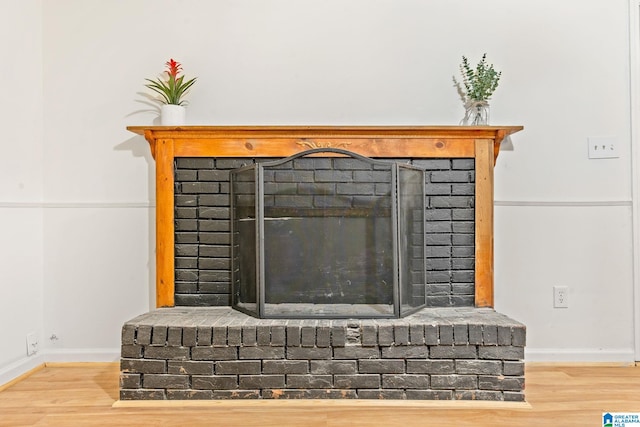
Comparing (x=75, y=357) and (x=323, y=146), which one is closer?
(x=323, y=146)

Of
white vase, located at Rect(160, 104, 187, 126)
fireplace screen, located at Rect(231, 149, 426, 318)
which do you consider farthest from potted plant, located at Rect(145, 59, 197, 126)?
fireplace screen, located at Rect(231, 149, 426, 318)

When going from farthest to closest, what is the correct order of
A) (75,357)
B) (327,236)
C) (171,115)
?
(75,357)
(171,115)
(327,236)

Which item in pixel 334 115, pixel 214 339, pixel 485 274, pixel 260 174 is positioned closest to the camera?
pixel 214 339

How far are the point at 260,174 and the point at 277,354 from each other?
750 millimetres

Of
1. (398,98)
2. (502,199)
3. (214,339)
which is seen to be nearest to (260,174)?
(214,339)

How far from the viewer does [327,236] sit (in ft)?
6.79

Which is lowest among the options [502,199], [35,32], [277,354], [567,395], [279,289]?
[567,395]

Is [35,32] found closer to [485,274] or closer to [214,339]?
[214,339]

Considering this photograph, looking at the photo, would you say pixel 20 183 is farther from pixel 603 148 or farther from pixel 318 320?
pixel 603 148

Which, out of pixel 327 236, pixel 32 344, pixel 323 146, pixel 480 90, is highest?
pixel 480 90

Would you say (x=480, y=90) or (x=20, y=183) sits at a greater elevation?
(x=480, y=90)

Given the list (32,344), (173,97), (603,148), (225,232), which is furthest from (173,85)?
(603,148)

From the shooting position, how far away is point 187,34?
2.35 m

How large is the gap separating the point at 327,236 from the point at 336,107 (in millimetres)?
705
